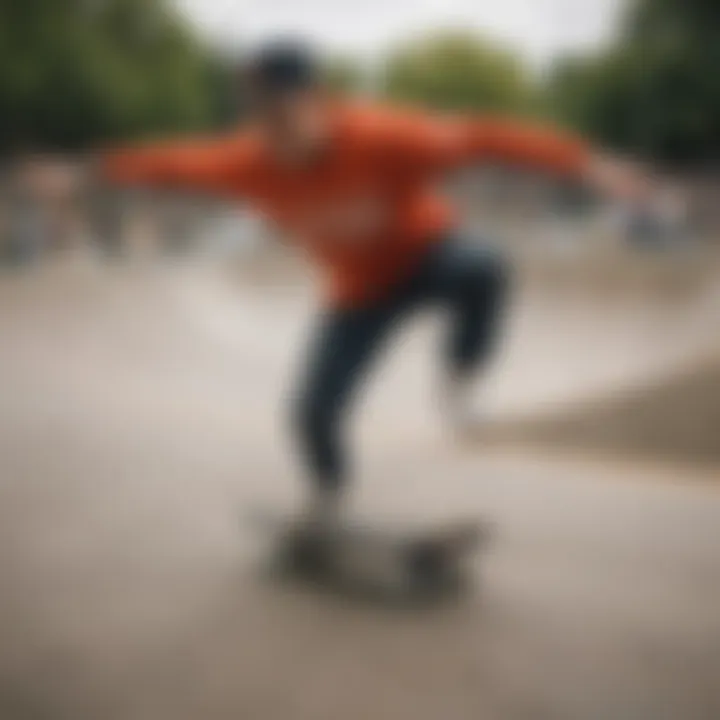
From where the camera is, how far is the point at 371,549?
0.81m

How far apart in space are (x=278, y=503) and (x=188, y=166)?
0.81ft

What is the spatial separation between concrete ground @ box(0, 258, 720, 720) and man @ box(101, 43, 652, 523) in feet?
0.07

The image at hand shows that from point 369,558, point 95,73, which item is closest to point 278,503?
point 369,558

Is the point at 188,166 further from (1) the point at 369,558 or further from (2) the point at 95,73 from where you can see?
(1) the point at 369,558

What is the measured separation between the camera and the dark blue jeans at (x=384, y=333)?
2.52 feet

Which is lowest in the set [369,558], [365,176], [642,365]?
[369,558]

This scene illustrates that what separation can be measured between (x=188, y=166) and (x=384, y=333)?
0.18 m

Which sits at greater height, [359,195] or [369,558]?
[359,195]

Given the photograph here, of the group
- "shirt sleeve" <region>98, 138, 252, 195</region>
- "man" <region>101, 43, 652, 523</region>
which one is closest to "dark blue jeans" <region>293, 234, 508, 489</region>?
"man" <region>101, 43, 652, 523</region>

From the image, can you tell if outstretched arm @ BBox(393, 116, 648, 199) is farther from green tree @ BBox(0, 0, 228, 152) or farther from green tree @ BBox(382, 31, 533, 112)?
green tree @ BBox(0, 0, 228, 152)

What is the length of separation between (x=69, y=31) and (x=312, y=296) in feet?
0.88

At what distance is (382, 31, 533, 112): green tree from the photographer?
0.76 metres

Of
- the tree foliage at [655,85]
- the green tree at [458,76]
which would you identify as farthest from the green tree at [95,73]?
the tree foliage at [655,85]

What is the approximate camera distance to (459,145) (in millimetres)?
751
